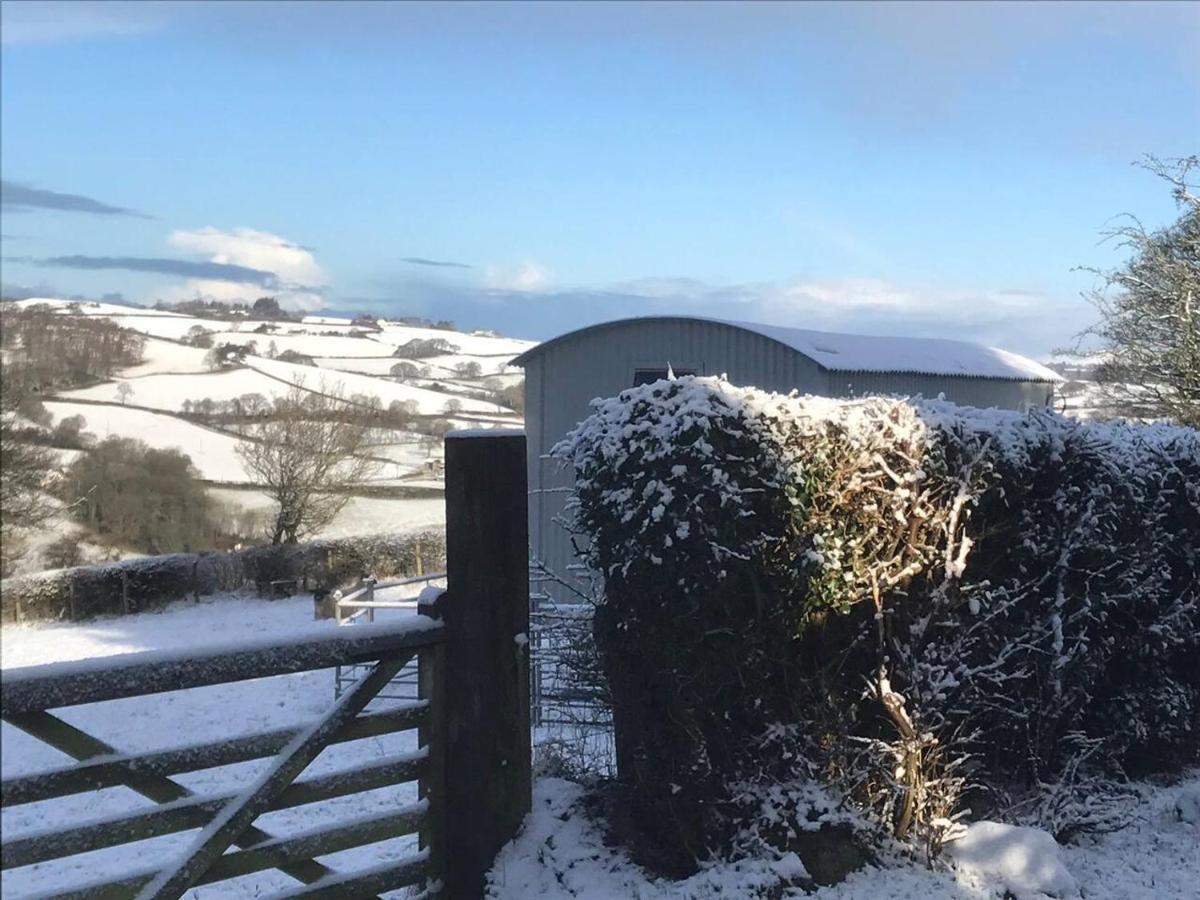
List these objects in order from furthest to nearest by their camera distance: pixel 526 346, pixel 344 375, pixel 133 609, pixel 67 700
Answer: pixel 526 346 < pixel 344 375 < pixel 133 609 < pixel 67 700

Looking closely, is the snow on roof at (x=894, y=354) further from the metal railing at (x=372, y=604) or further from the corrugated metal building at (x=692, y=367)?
the metal railing at (x=372, y=604)

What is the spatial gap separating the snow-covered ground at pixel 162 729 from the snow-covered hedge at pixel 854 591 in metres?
1.04

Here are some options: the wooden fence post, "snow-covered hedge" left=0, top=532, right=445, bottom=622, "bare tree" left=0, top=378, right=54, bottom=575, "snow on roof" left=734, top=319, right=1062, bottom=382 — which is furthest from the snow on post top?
"snow on roof" left=734, top=319, right=1062, bottom=382

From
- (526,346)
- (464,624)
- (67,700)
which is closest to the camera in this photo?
(67,700)

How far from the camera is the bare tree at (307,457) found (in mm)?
6348

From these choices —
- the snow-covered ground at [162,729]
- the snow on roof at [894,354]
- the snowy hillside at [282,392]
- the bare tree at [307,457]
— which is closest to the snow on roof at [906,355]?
the snow on roof at [894,354]

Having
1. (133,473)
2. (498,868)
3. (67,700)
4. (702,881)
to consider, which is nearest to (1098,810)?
(702,881)

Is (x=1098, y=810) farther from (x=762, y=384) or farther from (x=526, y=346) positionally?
(x=526, y=346)

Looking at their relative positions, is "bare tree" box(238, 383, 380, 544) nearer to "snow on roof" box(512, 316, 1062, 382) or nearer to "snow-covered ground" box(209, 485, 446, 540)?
"snow-covered ground" box(209, 485, 446, 540)

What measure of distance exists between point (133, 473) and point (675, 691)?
268cm

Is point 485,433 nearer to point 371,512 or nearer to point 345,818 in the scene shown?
point 345,818

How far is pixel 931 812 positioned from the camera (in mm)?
3559

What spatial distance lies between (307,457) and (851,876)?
5246 mm

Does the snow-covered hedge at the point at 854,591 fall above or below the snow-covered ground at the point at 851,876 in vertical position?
above
